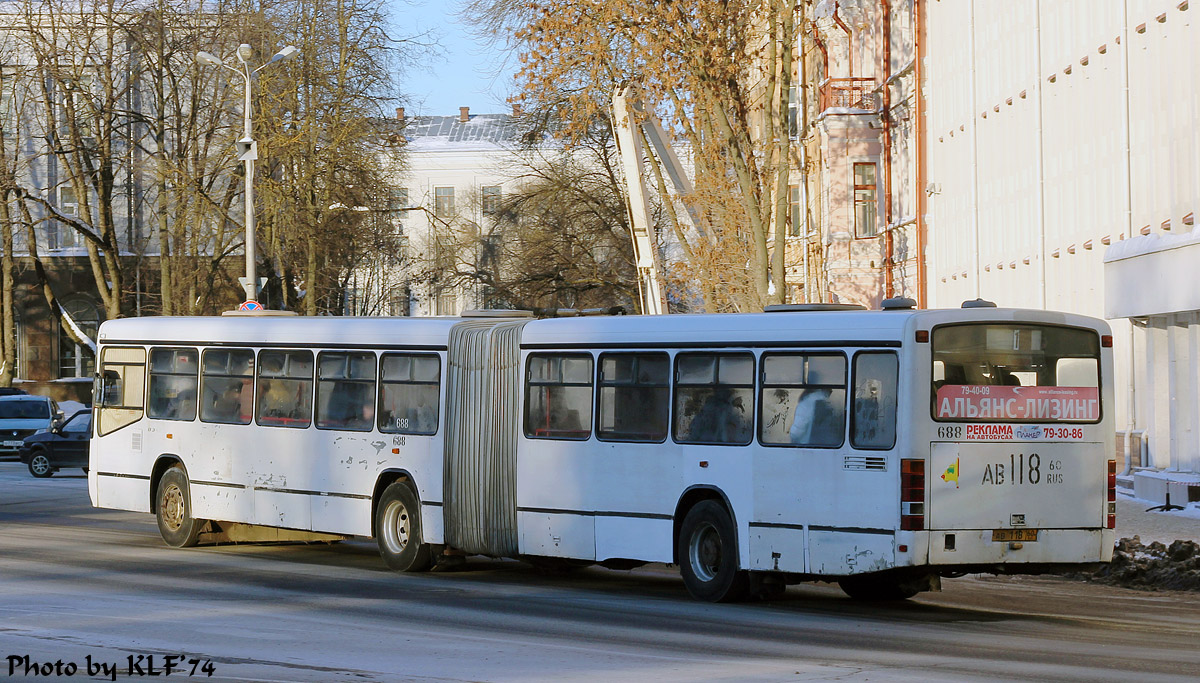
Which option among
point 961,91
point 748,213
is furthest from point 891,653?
point 961,91

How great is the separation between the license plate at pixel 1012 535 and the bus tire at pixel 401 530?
6.43 m

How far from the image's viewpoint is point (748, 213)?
3112 centimetres

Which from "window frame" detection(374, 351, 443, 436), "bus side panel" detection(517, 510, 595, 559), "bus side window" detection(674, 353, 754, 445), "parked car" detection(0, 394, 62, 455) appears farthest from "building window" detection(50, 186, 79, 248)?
"bus side window" detection(674, 353, 754, 445)

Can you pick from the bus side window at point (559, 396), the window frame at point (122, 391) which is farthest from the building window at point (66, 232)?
A: the bus side window at point (559, 396)

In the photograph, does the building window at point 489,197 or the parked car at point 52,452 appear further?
the building window at point 489,197

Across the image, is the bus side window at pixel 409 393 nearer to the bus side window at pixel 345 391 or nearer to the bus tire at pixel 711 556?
the bus side window at pixel 345 391

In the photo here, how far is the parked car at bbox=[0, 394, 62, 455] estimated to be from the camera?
45.1 metres

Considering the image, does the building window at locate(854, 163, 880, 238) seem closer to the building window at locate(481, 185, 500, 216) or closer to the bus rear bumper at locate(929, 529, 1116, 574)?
the bus rear bumper at locate(929, 529, 1116, 574)

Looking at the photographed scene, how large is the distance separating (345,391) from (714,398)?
17.4ft

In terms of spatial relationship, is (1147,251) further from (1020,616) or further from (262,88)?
(262,88)

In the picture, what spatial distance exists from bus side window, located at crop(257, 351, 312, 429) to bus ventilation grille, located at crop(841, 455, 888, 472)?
24.3 feet

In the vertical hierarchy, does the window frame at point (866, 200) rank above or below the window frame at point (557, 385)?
above

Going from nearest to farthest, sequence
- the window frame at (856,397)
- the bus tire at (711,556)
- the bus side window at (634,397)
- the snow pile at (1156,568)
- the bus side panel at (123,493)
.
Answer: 1. the window frame at (856,397)
2. the bus tire at (711,556)
3. the bus side window at (634,397)
4. the snow pile at (1156,568)
5. the bus side panel at (123,493)

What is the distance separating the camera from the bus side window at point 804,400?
46.4ft
